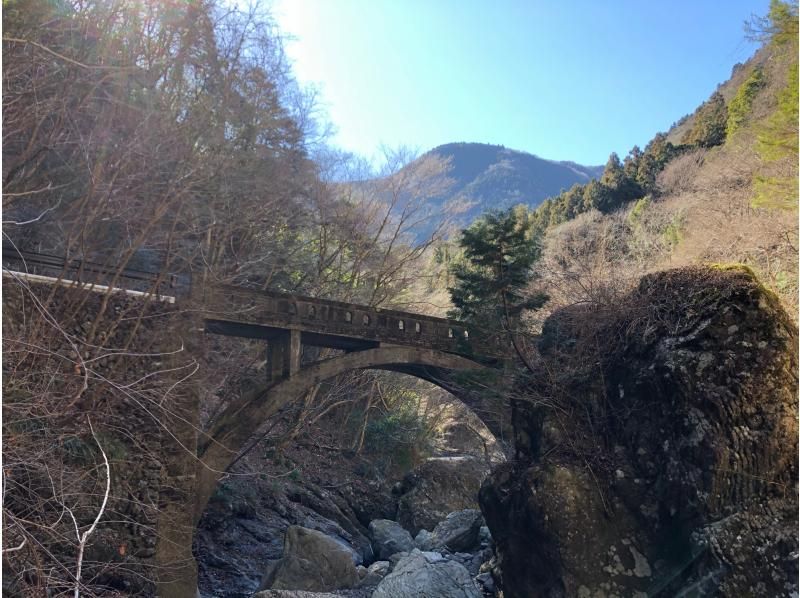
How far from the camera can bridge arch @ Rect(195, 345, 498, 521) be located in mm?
11219

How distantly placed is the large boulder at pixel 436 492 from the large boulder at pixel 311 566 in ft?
17.1

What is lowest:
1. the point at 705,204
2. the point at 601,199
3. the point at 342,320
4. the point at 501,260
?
the point at 342,320

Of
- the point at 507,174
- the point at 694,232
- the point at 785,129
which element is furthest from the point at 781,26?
the point at 507,174

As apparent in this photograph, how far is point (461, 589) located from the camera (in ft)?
32.9

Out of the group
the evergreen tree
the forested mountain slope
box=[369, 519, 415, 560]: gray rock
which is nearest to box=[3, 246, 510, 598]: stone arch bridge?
the forested mountain slope

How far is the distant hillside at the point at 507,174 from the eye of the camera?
314 ft

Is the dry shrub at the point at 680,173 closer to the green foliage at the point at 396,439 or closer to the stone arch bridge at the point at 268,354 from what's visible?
the green foliage at the point at 396,439

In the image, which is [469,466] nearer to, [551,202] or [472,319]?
[472,319]

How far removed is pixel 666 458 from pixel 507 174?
96.7 meters

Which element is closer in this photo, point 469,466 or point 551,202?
point 469,466

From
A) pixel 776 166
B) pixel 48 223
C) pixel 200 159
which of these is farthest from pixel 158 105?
pixel 776 166

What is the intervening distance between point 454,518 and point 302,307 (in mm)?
6575

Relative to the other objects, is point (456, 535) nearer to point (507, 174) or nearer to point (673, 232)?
point (673, 232)

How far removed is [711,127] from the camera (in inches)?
1180
